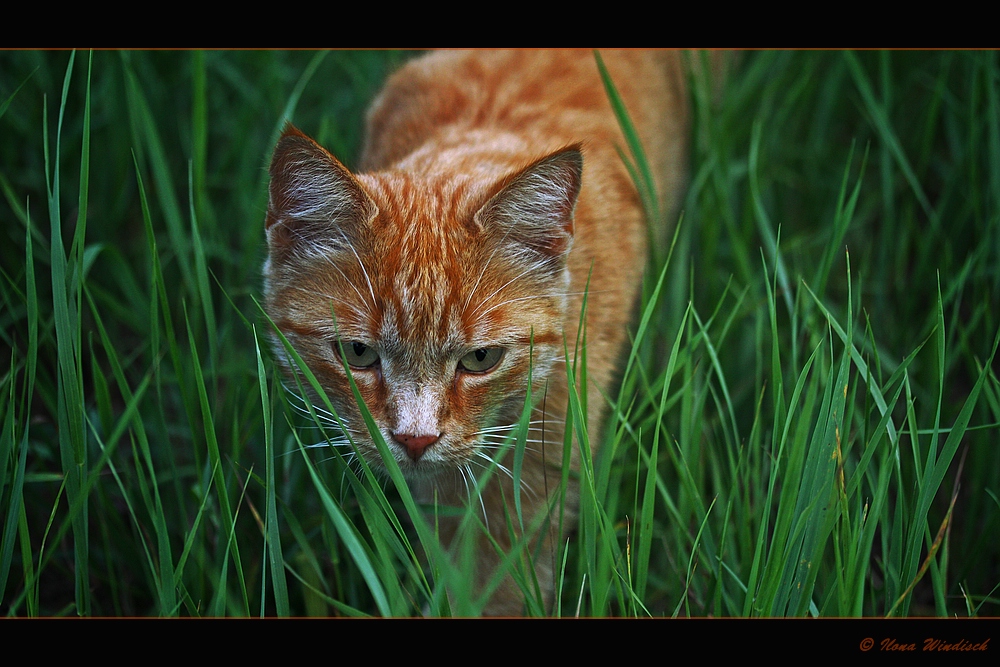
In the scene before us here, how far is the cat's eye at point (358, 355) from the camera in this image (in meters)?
1.60


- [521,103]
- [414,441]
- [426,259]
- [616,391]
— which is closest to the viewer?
[414,441]

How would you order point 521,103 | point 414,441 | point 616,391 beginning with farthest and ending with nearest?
point 521,103 → point 616,391 → point 414,441

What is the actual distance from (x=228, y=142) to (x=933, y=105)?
8.84 ft

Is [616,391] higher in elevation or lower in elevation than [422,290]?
lower

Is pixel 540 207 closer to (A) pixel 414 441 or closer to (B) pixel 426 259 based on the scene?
(B) pixel 426 259

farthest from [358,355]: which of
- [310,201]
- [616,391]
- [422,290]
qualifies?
→ [616,391]

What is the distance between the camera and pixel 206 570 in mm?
1829

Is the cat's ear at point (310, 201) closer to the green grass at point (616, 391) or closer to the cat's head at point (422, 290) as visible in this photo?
the cat's head at point (422, 290)

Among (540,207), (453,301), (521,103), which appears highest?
(521,103)

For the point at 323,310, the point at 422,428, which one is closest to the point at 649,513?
the point at 422,428

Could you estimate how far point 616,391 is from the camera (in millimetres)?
2119

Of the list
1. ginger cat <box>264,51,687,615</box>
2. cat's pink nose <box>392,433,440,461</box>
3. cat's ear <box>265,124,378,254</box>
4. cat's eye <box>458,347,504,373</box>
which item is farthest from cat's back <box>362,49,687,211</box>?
cat's pink nose <box>392,433,440,461</box>

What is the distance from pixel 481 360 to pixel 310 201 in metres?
0.52

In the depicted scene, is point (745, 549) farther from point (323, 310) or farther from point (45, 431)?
point (45, 431)
